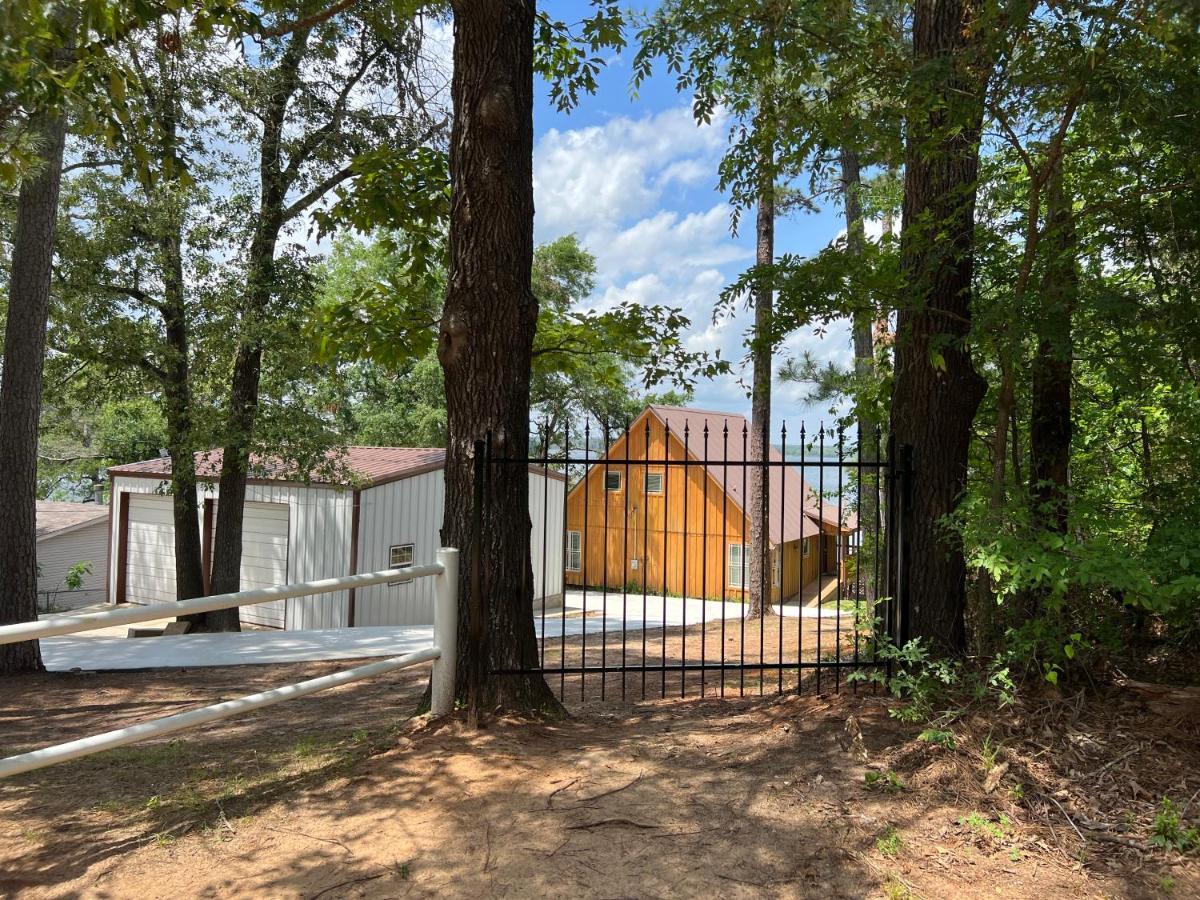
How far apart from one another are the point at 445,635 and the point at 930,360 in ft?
10.4

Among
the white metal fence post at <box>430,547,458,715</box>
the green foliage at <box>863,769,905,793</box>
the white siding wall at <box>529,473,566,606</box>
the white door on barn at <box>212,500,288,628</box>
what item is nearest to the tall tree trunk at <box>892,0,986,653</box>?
the green foliage at <box>863,769,905,793</box>

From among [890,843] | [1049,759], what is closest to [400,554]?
[1049,759]

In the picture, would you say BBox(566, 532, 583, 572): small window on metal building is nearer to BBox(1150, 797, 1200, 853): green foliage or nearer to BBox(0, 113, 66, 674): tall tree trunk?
BBox(0, 113, 66, 674): tall tree trunk

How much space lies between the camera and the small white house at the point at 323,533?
1542 cm

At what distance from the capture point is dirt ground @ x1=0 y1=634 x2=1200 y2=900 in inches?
115

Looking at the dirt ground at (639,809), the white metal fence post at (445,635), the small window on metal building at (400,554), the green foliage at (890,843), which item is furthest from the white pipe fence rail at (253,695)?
the small window on metal building at (400,554)

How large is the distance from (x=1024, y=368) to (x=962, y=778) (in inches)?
82.2

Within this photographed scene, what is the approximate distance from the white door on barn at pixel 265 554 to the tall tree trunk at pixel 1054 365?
47.2ft

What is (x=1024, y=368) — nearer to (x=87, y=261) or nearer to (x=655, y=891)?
(x=655, y=891)

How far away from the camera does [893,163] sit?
218 inches

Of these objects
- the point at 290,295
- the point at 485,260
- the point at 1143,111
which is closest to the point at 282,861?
the point at 485,260

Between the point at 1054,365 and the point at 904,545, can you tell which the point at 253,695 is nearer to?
the point at 904,545

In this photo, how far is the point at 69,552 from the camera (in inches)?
1006

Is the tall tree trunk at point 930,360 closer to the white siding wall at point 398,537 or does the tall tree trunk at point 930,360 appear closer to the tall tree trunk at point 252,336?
the tall tree trunk at point 252,336
